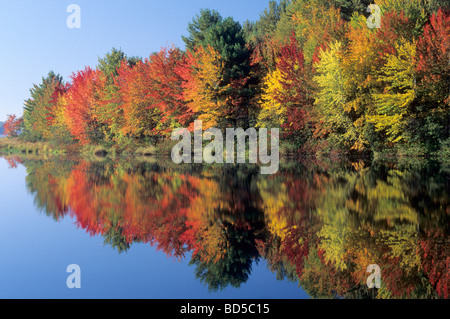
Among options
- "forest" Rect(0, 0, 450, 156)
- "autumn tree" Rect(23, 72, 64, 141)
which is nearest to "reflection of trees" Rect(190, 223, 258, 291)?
"forest" Rect(0, 0, 450, 156)

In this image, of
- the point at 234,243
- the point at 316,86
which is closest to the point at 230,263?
the point at 234,243

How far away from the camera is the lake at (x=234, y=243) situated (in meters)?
6.52

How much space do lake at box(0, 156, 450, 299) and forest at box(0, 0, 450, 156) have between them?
59.3ft

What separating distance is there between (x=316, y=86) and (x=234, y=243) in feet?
105

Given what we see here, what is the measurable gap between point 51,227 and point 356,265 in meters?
8.01

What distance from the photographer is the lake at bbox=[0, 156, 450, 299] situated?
652 centimetres

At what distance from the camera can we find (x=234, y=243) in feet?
29.4

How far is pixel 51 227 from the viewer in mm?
11617

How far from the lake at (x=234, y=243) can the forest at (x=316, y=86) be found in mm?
18089

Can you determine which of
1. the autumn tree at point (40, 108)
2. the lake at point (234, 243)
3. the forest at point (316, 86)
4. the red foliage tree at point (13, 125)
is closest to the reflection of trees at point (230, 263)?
the lake at point (234, 243)

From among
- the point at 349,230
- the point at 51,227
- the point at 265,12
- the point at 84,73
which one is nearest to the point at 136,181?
the point at 51,227

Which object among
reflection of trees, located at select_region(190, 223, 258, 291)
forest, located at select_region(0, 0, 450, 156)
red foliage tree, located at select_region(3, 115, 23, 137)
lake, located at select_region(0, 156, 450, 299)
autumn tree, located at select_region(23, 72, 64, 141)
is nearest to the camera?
lake, located at select_region(0, 156, 450, 299)

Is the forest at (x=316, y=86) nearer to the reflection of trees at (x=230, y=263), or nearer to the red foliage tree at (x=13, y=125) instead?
the reflection of trees at (x=230, y=263)

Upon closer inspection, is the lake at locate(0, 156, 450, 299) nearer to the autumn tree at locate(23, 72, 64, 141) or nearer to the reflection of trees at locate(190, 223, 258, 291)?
the reflection of trees at locate(190, 223, 258, 291)
